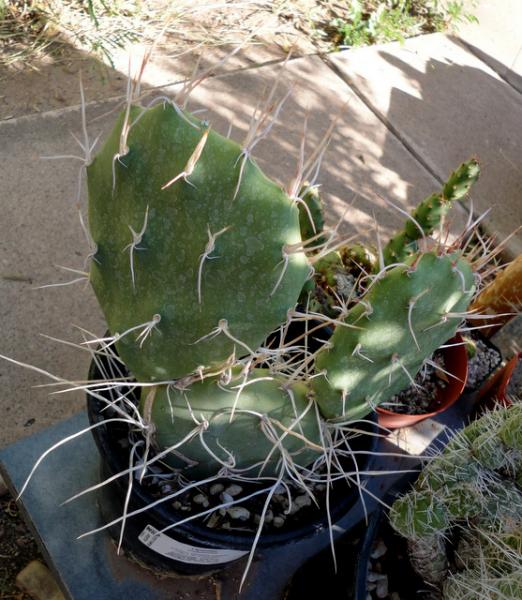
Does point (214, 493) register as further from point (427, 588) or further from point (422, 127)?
point (422, 127)

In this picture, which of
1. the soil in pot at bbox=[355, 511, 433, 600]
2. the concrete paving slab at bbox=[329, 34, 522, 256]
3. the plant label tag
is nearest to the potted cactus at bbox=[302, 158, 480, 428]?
the soil in pot at bbox=[355, 511, 433, 600]

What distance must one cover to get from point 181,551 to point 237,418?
11.7 inches

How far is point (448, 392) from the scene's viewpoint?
1673mm

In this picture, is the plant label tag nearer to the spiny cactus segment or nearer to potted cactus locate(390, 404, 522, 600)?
the spiny cactus segment

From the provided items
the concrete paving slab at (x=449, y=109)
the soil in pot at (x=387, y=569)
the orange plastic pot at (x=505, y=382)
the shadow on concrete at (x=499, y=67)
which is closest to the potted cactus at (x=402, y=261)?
the orange plastic pot at (x=505, y=382)

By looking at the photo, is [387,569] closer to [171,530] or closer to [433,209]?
[171,530]

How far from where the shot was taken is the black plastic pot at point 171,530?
1057mm

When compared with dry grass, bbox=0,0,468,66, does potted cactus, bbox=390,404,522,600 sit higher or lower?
higher

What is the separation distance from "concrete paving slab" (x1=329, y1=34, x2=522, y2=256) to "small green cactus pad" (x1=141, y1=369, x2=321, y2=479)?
1.73m

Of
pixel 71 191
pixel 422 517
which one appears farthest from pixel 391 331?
pixel 71 191

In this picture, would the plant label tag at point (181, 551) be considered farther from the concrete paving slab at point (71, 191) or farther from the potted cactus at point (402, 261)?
the concrete paving slab at point (71, 191)

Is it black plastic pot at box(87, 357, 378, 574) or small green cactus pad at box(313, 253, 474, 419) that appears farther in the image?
black plastic pot at box(87, 357, 378, 574)

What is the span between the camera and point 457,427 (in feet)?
5.79

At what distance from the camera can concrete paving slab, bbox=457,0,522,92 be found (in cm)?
330
